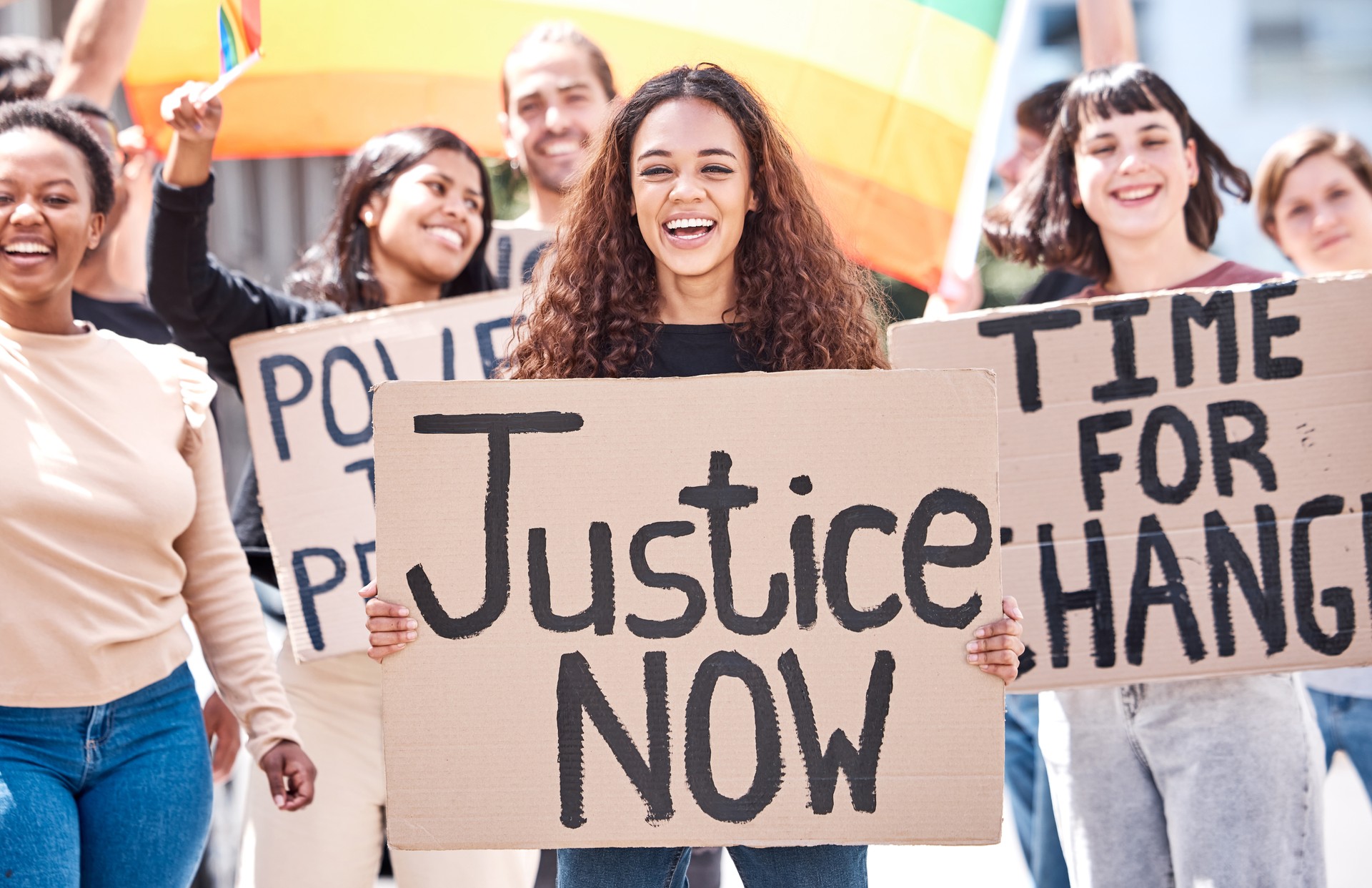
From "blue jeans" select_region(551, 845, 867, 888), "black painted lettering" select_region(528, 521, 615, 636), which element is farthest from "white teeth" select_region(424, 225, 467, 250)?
"blue jeans" select_region(551, 845, 867, 888)

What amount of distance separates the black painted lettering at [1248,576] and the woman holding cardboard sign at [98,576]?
160 cm

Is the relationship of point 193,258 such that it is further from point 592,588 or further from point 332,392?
point 592,588

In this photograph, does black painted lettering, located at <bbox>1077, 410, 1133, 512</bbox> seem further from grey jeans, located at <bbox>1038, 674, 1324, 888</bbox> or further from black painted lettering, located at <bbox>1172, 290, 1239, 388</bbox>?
grey jeans, located at <bbox>1038, 674, 1324, 888</bbox>

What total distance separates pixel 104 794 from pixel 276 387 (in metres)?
1.01

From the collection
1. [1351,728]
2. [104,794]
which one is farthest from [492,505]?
[1351,728]

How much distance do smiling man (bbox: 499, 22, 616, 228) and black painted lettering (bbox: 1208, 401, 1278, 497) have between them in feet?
5.52

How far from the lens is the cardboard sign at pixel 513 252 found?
338 centimetres

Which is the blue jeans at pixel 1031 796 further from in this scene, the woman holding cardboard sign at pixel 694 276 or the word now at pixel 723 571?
the word now at pixel 723 571

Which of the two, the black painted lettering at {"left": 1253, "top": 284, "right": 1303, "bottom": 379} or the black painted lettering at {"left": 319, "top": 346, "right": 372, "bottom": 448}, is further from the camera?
the black painted lettering at {"left": 319, "top": 346, "right": 372, "bottom": 448}

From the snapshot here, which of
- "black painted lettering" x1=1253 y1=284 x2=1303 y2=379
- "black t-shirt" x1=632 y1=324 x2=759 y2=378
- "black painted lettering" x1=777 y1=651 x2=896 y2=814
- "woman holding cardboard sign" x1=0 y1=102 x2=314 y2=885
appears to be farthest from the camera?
"black painted lettering" x1=1253 y1=284 x2=1303 y2=379

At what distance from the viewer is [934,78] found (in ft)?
12.3

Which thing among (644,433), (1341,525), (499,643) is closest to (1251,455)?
(1341,525)

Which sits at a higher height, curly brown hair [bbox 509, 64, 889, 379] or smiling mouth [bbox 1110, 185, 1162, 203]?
smiling mouth [bbox 1110, 185, 1162, 203]

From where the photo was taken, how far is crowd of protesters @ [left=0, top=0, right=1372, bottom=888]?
2.08 meters
